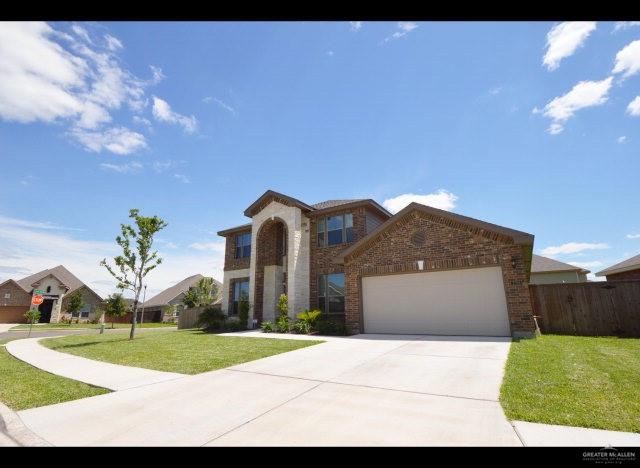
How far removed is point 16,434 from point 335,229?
1523 centimetres

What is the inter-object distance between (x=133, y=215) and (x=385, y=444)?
15784 mm

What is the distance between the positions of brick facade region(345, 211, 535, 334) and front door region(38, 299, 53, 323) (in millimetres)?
45557

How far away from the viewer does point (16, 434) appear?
3.73 metres

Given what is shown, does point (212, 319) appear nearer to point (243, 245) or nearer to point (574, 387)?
point (243, 245)

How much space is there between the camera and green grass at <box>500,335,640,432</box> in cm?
384

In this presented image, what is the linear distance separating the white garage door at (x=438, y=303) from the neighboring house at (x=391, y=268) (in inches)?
1.3

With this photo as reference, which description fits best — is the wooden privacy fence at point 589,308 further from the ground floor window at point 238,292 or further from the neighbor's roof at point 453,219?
the ground floor window at point 238,292

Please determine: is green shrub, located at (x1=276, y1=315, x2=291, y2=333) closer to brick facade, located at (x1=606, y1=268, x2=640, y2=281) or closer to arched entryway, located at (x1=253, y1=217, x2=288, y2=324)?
arched entryway, located at (x1=253, y1=217, x2=288, y2=324)

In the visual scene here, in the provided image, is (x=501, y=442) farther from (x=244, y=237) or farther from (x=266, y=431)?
(x=244, y=237)

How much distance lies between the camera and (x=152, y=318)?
48031 mm

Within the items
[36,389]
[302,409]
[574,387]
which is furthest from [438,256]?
[36,389]

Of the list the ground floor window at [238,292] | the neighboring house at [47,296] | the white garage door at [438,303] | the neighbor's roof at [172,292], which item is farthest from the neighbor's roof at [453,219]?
the neighboring house at [47,296]

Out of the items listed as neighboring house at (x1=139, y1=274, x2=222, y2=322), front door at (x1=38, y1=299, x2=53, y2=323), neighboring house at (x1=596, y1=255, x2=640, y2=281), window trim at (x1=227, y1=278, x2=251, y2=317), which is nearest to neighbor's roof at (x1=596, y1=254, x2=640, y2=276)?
neighboring house at (x1=596, y1=255, x2=640, y2=281)

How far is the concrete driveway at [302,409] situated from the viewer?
3455mm
